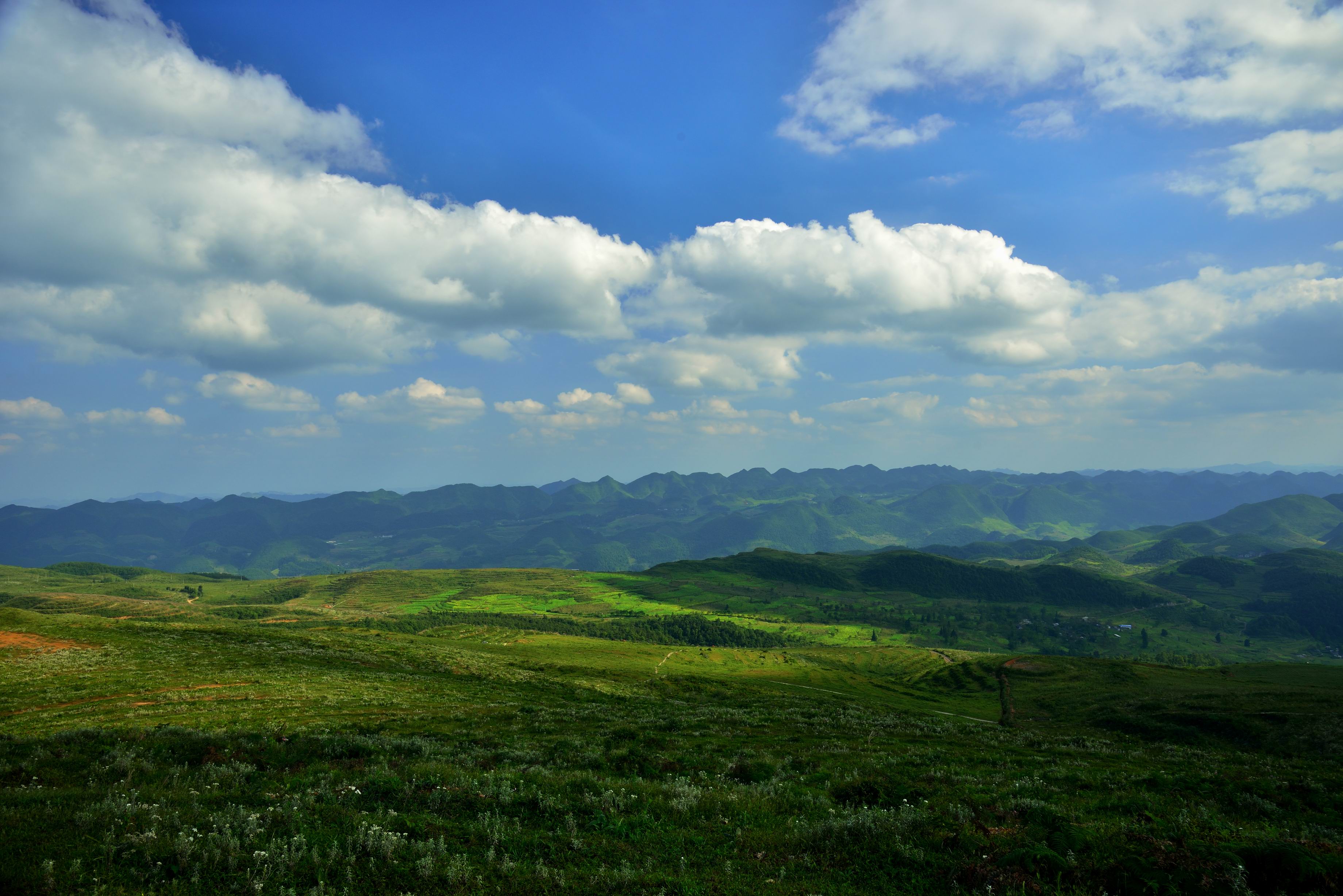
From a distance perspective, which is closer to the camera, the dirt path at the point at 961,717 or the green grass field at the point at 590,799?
the green grass field at the point at 590,799

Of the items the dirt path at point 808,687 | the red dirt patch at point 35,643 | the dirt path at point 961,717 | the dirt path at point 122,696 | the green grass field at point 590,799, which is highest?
the green grass field at point 590,799

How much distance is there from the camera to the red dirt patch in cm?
5850

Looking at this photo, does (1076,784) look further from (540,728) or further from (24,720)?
(24,720)

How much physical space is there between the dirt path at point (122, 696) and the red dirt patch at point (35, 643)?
26.9 meters

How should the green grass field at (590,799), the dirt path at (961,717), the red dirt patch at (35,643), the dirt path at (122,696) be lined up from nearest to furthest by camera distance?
the green grass field at (590,799) → the dirt path at (122,696) → the red dirt patch at (35,643) → the dirt path at (961,717)

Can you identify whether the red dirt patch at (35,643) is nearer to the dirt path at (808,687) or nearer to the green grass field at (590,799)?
the green grass field at (590,799)

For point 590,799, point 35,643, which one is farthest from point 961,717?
point 35,643

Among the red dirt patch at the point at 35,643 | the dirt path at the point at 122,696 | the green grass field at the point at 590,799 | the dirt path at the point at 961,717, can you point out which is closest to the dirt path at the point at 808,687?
the dirt path at the point at 961,717

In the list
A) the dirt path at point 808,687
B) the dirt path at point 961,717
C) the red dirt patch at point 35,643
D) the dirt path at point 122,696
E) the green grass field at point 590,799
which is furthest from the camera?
the dirt path at point 808,687

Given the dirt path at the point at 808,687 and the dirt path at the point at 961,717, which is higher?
the dirt path at the point at 961,717

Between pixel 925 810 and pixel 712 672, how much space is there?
5060 inches

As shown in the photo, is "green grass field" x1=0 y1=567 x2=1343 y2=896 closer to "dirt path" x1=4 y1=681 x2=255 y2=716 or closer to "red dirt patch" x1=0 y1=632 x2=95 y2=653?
"dirt path" x1=4 y1=681 x2=255 y2=716

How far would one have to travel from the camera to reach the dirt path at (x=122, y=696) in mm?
35656

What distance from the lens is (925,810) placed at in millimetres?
15453
